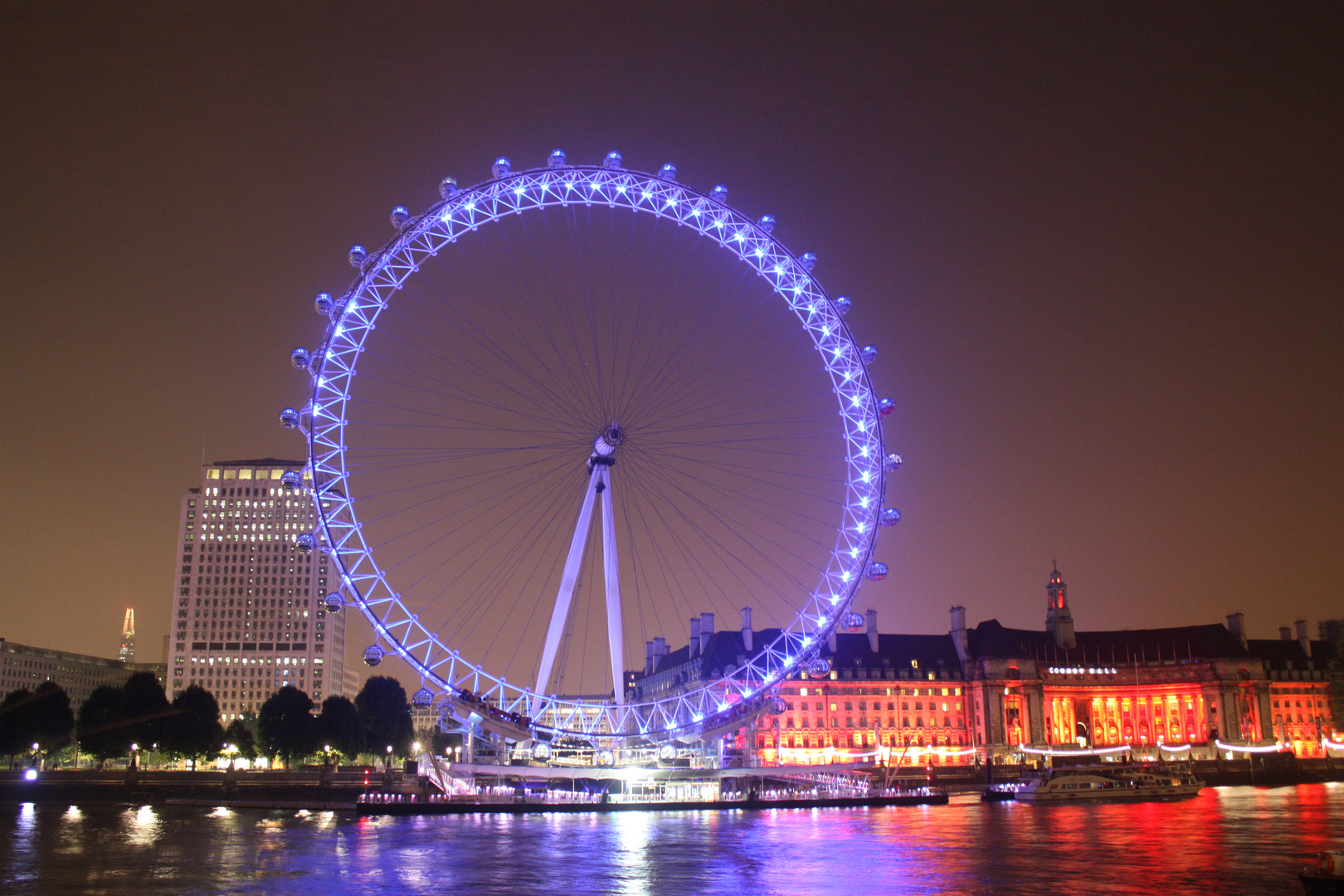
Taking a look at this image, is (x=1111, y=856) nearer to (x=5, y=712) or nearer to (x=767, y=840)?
(x=767, y=840)

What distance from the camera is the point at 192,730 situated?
102 m

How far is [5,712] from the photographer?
9700 centimetres

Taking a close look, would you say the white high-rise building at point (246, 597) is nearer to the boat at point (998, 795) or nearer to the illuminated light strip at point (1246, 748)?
the boat at point (998, 795)

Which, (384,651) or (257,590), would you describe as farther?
(257,590)

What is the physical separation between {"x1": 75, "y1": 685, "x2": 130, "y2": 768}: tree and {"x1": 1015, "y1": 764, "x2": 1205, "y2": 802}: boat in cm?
7384

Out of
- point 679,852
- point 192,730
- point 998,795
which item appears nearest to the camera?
point 679,852

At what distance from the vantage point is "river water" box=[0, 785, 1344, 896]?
34312 millimetres

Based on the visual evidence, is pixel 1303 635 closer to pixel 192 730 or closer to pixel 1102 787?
pixel 1102 787

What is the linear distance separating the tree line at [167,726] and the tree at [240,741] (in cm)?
20

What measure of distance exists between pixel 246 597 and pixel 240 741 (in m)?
70.0

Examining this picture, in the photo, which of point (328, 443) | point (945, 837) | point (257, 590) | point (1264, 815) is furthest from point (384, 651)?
point (257, 590)

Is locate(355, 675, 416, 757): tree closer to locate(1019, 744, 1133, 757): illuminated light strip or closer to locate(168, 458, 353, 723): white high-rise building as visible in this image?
locate(168, 458, 353, 723): white high-rise building

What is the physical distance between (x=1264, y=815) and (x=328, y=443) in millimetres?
51571

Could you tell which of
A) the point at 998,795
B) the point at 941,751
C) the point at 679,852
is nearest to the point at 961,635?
the point at 941,751
